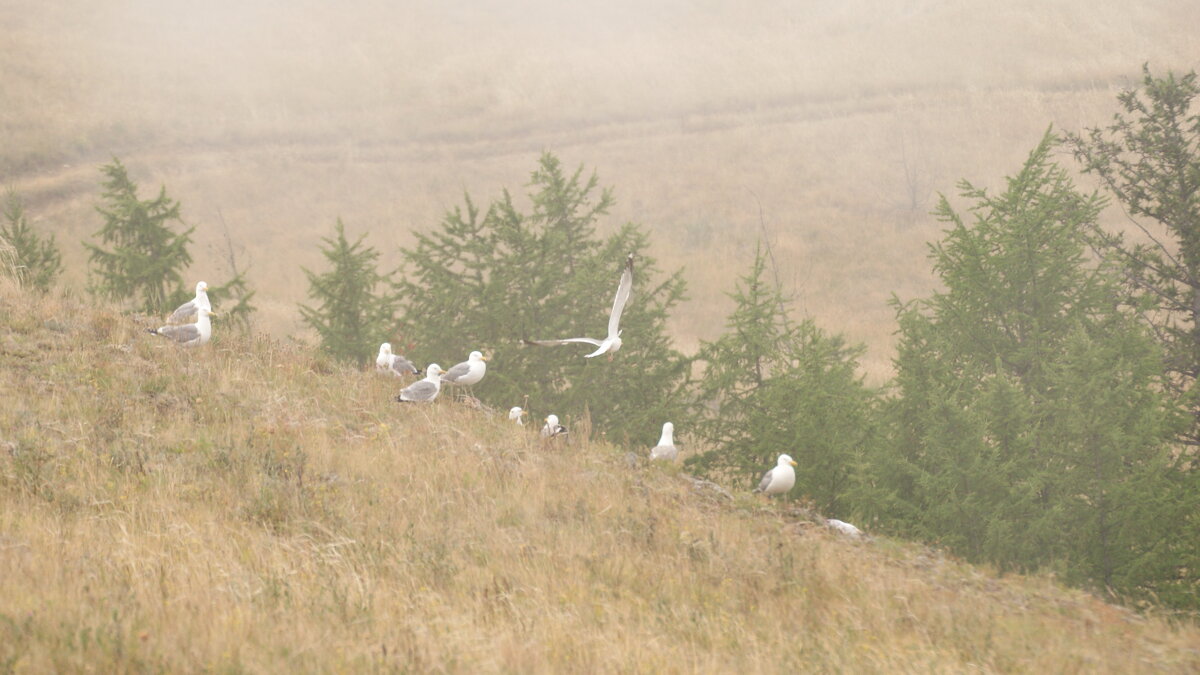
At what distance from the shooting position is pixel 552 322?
21.3 m

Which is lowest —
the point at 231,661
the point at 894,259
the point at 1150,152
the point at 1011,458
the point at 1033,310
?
the point at 894,259

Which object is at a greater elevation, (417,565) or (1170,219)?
(1170,219)

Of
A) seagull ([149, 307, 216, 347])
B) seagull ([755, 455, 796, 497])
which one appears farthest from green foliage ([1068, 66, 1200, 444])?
seagull ([149, 307, 216, 347])

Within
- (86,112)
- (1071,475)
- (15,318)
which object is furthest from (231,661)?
(86,112)

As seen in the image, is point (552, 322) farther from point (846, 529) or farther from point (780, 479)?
point (846, 529)

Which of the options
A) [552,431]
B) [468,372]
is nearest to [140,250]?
[468,372]

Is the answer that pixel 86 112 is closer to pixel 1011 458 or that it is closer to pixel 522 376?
pixel 522 376

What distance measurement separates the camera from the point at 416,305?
23328 millimetres

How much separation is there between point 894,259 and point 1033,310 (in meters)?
30.1

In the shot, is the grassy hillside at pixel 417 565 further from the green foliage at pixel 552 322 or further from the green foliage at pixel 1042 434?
the green foliage at pixel 552 322

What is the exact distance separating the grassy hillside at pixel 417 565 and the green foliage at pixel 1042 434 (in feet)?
10.3

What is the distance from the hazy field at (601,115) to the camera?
159 ft

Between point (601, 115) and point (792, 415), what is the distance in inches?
2065

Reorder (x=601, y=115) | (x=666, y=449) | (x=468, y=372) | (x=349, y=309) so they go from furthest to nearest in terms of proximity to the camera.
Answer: (x=601, y=115) < (x=349, y=309) < (x=468, y=372) < (x=666, y=449)
